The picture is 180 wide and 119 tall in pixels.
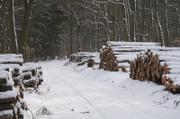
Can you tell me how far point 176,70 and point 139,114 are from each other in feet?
12.1

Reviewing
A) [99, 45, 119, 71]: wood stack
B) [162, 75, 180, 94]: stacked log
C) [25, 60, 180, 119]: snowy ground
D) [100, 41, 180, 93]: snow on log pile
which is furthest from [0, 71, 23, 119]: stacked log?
[99, 45, 119, 71]: wood stack

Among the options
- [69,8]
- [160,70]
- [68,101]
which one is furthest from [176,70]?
[69,8]

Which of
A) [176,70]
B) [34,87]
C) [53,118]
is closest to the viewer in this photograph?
[53,118]

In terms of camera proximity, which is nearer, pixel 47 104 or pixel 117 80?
pixel 47 104

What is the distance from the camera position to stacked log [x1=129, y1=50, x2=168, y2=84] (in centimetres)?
1510

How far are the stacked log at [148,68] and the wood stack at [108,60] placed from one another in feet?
14.8

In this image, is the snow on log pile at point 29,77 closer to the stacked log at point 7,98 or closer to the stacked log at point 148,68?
the stacked log at point 148,68

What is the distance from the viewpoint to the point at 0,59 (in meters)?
14.2

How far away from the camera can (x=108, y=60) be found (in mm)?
24141

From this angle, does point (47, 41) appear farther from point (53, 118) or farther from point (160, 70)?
point (53, 118)

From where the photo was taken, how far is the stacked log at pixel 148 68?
15.1m

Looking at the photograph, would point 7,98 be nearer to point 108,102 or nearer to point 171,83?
point 108,102

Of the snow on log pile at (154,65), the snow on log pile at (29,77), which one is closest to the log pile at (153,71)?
the snow on log pile at (154,65)

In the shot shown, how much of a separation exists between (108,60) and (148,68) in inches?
312
